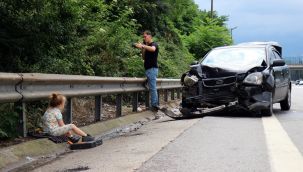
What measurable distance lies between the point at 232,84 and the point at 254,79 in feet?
1.42

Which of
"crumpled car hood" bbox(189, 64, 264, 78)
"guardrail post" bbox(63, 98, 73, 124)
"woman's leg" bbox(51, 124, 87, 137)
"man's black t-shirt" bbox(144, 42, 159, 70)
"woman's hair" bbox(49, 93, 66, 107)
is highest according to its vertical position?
"man's black t-shirt" bbox(144, 42, 159, 70)

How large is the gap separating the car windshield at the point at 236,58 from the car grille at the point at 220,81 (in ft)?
0.94

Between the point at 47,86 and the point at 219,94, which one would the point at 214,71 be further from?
the point at 47,86

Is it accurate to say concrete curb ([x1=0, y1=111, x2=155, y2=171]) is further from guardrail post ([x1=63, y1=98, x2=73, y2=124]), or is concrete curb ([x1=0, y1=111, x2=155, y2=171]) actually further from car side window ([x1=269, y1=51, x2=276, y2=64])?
car side window ([x1=269, y1=51, x2=276, y2=64])

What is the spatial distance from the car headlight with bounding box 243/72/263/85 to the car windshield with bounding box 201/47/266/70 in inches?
11.7


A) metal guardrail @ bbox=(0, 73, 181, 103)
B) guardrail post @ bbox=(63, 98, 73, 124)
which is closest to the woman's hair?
metal guardrail @ bbox=(0, 73, 181, 103)

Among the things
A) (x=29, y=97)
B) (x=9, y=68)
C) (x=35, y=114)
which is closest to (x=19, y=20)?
(x=9, y=68)

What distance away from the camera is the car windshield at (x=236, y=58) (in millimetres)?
10875

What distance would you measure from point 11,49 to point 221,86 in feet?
13.5

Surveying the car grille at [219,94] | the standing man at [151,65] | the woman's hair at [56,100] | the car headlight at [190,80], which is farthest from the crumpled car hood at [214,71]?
the woman's hair at [56,100]

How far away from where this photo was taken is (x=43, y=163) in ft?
19.2

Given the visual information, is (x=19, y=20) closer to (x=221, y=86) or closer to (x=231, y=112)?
(x=221, y=86)

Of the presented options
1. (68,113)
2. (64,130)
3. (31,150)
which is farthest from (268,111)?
(31,150)

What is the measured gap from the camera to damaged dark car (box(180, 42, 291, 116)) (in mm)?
10344
